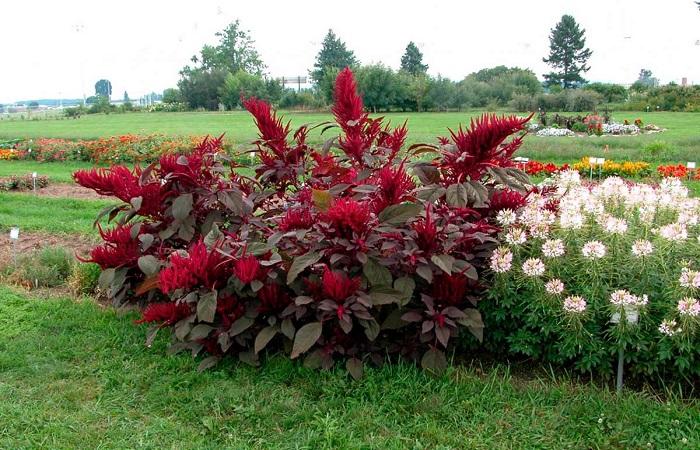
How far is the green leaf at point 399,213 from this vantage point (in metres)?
2.85

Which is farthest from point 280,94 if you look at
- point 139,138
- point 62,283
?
point 62,283

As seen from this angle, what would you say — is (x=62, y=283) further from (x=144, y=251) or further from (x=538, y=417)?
(x=538, y=417)

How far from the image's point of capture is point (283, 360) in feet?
10.4

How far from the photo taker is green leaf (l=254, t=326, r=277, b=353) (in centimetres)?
296

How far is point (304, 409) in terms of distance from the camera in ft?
9.07

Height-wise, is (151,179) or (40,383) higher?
(151,179)

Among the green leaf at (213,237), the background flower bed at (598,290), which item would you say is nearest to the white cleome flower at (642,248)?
the background flower bed at (598,290)

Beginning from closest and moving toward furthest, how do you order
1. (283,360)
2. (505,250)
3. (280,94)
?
(505,250), (283,360), (280,94)

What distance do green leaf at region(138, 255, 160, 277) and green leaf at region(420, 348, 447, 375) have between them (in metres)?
1.46

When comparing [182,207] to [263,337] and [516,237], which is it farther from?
[516,237]

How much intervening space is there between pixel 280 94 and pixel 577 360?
53568 mm

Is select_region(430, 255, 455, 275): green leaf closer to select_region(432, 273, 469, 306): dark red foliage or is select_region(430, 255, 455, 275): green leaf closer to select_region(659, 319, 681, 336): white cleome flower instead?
select_region(432, 273, 469, 306): dark red foliage

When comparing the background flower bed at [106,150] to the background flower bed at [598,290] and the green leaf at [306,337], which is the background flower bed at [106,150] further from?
the background flower bed at [598,290]

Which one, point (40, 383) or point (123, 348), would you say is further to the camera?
point (123, 348)
